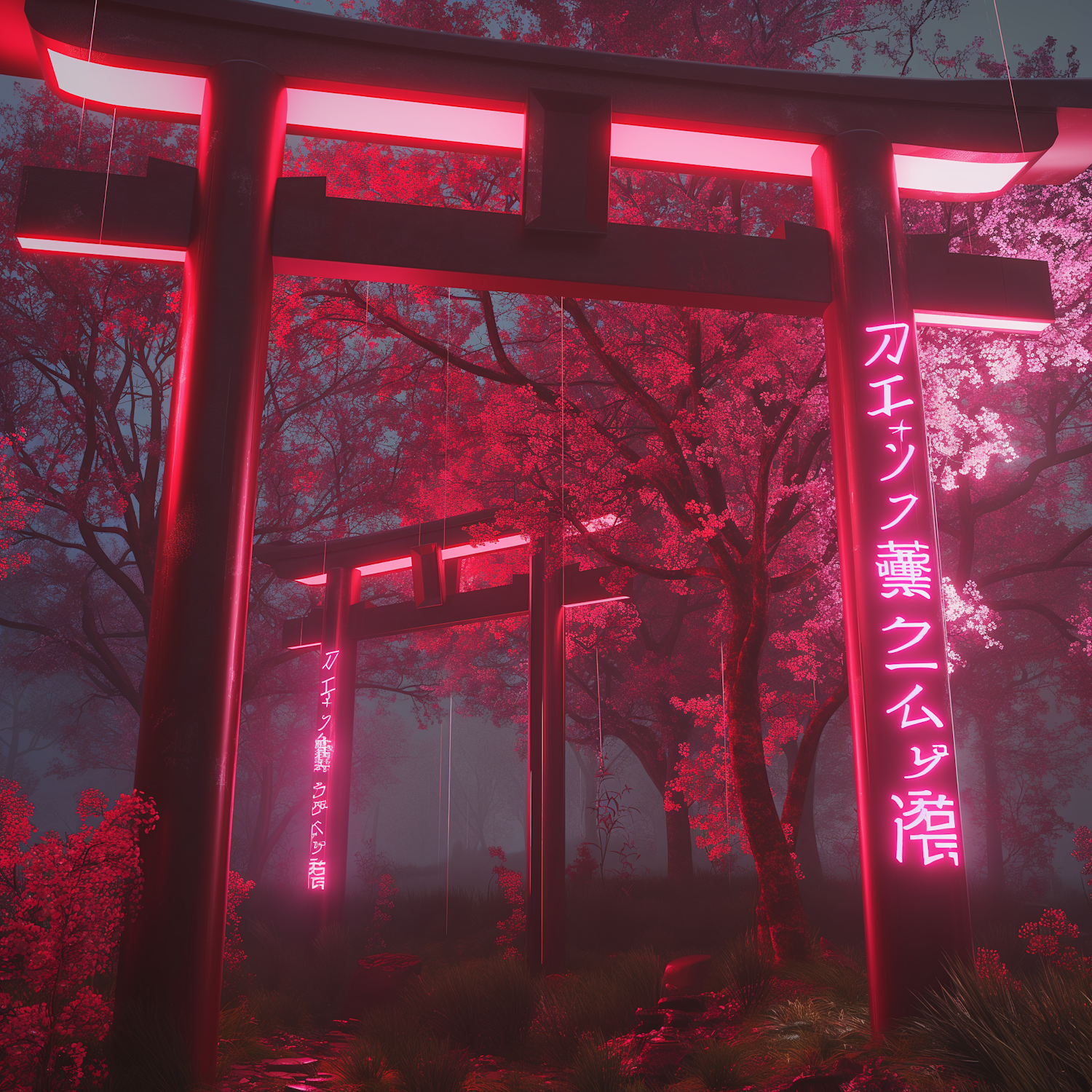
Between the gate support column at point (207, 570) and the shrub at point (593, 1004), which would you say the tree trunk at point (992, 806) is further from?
the gate support column at point (207, 570)

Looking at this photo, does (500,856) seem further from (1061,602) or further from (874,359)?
(1061,602)

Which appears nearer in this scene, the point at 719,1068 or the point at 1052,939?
the point at 719,1068

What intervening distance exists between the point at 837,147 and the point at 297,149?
322 inches

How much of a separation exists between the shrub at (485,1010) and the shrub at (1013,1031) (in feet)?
10.3

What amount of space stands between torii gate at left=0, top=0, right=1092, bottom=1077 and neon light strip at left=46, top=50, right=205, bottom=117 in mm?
19

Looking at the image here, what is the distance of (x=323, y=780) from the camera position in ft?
33.3

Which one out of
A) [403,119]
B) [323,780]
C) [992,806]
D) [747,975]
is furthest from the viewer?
[992,806]

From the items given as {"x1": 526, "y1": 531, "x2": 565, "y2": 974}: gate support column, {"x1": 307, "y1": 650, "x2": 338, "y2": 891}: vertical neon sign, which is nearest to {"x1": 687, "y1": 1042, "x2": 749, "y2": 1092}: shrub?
{"x1": 526, "y1": 531, "x2": 565, "y2": 974}: gate support column

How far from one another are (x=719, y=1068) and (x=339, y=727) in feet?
23.6

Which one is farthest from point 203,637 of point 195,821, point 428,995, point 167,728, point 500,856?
point 500,856

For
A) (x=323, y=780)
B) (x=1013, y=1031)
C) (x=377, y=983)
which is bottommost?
(x=377, y=983)

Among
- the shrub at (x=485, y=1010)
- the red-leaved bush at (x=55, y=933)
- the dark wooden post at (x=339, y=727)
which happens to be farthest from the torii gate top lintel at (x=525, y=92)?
the dark wooden post at (x=339, y=727)

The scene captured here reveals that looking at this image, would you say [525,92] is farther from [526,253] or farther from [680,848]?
[680,848]

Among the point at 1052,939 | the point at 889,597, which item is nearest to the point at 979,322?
the point at 889,597
